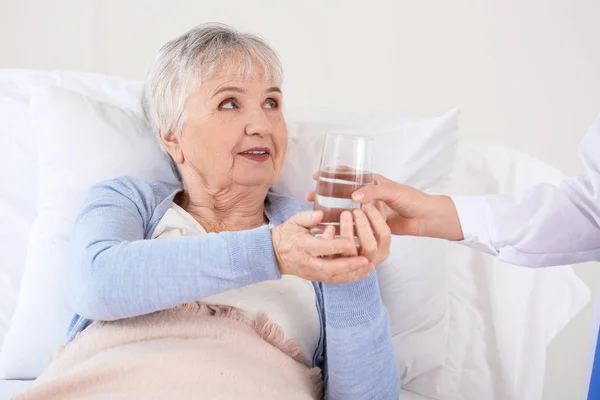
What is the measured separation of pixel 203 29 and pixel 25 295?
76cm

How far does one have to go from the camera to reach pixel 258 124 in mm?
1533

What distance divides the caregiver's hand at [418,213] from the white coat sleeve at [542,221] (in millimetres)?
24

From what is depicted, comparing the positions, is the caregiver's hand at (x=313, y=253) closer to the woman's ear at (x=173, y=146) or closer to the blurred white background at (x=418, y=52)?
the woman's ear at (x=173, y=146)

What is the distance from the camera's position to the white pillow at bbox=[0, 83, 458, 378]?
162 centimetres

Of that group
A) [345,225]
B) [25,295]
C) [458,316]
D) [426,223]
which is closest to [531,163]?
[458,316]

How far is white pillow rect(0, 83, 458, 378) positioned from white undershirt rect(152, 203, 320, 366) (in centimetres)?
27

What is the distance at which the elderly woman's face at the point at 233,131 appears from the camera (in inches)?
60.7

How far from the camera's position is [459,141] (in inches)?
76.1

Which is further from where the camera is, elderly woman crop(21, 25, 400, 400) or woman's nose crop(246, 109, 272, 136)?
woman's nose crop(246, 109, 272, 136)

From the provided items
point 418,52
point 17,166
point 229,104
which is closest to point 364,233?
point 229,104

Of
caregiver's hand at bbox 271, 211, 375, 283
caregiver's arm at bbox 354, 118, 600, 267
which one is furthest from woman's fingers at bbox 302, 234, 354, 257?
caregiver's arm at bbox 354, 118, 600, 267

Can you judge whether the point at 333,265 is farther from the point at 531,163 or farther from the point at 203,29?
the point at 531,163

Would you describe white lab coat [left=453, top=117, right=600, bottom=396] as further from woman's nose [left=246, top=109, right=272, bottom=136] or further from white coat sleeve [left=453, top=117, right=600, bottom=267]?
woman's nose [left=246, top=109, right=272, bottom=136]

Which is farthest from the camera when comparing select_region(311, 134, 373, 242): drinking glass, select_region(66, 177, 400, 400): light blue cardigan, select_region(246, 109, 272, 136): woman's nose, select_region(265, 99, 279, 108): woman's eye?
select_region(265, 99, 279, 108): woman's eye
